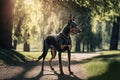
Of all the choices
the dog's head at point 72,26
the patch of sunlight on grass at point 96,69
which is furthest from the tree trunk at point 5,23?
the dog's head at point 72,26

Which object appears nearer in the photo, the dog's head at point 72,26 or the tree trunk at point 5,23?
the dog's head at point 72,26

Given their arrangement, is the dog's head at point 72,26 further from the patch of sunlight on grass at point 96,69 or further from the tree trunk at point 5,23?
the tree trunk at point 5,23

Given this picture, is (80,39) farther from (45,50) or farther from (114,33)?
(45,50)

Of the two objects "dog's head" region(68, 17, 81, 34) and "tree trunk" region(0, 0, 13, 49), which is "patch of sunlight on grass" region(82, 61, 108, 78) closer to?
"dog's head" region(68, 17, 81, 34)

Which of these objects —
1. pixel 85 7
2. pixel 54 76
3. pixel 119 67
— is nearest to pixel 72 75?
pixel 54 76

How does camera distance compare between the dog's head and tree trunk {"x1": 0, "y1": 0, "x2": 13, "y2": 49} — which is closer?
the dog's head

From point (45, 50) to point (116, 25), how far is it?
27.1 metres

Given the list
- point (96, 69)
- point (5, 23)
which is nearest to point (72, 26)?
point (96, 69)

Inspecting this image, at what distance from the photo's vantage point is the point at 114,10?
106 ft

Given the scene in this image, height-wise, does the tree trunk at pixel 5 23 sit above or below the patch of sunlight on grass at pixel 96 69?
above

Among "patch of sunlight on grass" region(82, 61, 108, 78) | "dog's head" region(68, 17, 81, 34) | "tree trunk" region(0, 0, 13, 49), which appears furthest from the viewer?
"tree trunk" region(0, 0, 13, 49)

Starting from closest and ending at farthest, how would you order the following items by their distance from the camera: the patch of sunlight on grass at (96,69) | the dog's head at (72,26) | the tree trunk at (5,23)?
the dog's head at (72,26) < the patch of sunlight on grass at (96,69) < the tree trunk at (5,23)

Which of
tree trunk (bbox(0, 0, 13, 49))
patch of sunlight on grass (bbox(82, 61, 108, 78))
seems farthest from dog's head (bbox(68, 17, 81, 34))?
tree trunk (bbox(0, 0, 13, 49))

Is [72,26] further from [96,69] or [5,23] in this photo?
A: [5,23]
